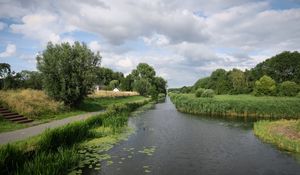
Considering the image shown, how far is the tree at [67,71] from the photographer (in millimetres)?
26891

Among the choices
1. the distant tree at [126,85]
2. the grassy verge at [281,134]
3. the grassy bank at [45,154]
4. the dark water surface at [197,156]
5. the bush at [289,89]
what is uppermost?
the distant tree at [126,85]

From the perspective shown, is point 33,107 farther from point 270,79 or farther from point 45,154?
point 270,79

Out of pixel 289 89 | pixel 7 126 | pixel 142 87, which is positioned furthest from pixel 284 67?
pixel 7 126

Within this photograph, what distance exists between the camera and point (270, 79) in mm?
73688

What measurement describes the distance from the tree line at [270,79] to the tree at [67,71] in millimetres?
56836

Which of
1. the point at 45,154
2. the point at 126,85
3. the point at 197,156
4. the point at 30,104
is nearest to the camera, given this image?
the point at 45,154

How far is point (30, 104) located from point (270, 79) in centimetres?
6880

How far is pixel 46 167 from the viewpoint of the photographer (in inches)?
356

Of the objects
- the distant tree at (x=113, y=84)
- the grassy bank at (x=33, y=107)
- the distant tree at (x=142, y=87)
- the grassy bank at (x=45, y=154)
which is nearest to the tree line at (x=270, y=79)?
the distant tree at (x=142, y=87)

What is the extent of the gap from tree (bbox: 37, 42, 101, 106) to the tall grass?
1510 mm

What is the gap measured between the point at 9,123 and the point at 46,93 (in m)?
9.74

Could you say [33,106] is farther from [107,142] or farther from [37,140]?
[37,140]

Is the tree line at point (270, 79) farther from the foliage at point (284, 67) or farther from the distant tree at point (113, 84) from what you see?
the distant tree at point (113, 84)

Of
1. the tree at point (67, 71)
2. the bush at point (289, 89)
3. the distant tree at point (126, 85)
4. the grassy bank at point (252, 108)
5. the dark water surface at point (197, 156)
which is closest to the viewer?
the dark water surface at point (197, 156)
